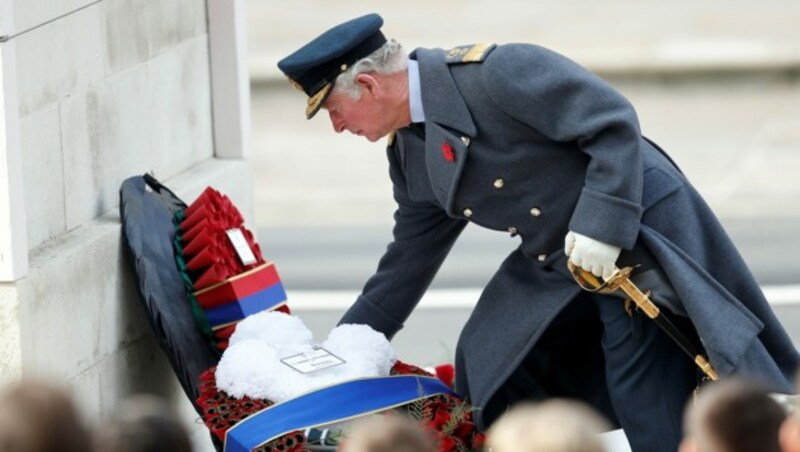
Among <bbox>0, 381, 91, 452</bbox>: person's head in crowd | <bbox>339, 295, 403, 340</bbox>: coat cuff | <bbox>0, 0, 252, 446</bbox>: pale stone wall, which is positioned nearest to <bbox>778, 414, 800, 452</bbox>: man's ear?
<bbox>0, 381, 91, 452</bbox>: person's head in crowd

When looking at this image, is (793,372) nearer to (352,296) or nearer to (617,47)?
(352,296)

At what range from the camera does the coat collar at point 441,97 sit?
5457 mm

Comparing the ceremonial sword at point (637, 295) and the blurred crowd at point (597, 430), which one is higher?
the blurred crowd at point (597, 430)

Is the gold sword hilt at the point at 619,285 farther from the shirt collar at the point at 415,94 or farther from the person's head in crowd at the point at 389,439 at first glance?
the person's head in crowd at the point at 389,439

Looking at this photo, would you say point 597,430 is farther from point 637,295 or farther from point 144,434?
point 637,295

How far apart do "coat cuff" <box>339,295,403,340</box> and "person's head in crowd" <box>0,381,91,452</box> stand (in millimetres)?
2308

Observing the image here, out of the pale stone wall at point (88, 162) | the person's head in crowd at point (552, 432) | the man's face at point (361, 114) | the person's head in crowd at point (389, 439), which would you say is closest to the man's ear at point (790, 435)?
the person's head in crowd at point (552, 432)

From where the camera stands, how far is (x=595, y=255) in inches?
208

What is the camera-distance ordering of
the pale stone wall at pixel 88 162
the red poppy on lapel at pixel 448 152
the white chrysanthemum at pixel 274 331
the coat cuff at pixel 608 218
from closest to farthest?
the coat cuff at pixel 608 218 < the pale stone wall at pixel 88 162 < the red poppy on lapel at pixel 448 152 < the white chrysanthemum at pixel 274 331

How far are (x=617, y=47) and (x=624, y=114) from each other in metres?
12.0

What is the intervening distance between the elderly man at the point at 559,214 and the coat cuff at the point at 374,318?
1.13ft

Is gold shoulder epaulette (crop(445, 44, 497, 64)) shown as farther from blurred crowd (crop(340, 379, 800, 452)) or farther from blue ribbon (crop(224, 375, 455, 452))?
blurred crowd (crop(340, 379, 800, 452))

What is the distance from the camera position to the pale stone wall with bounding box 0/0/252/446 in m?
5.39

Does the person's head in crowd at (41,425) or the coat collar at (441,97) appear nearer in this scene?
the person's head in crowd at (41,425)
